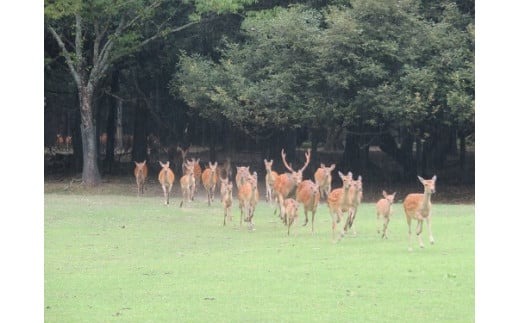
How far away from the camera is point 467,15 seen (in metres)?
24.9

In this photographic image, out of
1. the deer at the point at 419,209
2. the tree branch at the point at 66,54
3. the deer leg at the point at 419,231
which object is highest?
the tree branch at the point at 66,54

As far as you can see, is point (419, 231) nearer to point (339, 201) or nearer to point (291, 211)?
point (339, 201)

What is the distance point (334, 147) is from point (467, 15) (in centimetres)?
1054

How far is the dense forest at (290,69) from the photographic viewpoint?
2417cm

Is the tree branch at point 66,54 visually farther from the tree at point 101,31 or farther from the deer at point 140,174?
the deer at point 140,174

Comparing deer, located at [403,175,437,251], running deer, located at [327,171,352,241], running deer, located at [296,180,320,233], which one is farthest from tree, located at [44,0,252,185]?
deer, located at [403,175,437,251]

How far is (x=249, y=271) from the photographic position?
42.5 ft

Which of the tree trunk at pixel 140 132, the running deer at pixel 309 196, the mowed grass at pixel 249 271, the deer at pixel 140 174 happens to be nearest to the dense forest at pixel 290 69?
the tree trunk at pixel 140 132

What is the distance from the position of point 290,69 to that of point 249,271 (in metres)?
13.1

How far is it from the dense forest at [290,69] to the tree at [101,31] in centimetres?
4

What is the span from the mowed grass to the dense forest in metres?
5.23
